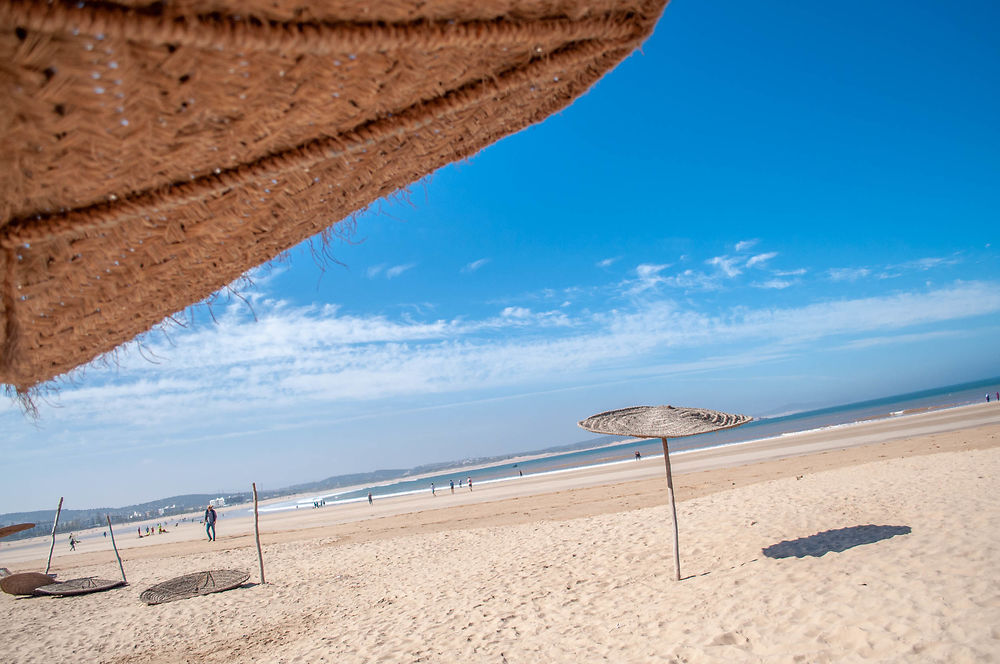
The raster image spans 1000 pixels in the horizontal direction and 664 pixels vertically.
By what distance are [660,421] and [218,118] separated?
6.25m

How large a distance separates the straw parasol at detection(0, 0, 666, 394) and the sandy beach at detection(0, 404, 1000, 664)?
14.5 ft

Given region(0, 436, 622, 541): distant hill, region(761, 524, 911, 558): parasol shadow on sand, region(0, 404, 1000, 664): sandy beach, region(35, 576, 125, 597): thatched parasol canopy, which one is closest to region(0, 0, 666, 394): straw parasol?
region(0, 404, 1000, 664): sandy beach

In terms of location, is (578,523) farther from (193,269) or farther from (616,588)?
(193,269)

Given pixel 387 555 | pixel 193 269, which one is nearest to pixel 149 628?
pixel 387 555

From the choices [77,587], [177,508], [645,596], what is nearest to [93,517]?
[177,508]

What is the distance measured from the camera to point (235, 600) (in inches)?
332

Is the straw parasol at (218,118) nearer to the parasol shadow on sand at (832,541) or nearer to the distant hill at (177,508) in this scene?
the parasol shadow on sand at (832,541)

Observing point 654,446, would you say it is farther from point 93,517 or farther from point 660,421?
point 93,517

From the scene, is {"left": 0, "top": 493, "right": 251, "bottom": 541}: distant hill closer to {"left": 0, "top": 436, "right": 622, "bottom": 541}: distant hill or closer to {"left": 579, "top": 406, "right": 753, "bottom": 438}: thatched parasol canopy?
{"left": 0, "top": 436, "right": 622, "bottom": 541}: distant hill

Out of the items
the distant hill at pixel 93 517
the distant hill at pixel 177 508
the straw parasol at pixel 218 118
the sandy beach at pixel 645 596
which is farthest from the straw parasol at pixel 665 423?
the distant hill at pixel 177 508

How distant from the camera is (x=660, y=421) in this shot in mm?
6508

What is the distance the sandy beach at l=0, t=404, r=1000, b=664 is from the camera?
4.17 m

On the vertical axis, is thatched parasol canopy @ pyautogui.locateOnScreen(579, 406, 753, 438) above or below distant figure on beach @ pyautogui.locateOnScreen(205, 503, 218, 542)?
above

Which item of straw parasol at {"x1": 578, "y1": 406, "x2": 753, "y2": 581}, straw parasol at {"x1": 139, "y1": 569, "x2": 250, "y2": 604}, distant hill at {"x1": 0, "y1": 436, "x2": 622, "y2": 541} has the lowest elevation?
distant hill at {"x1": 0, "y1": 436, "x2": 622, "y2": 541}
